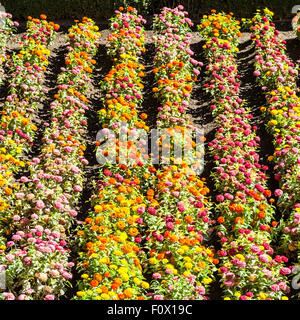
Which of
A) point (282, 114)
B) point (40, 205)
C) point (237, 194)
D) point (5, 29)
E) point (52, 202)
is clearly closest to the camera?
point (40, 205)

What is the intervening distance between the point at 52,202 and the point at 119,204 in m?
0.82

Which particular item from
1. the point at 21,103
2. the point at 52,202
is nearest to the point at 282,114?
the point at 52,202

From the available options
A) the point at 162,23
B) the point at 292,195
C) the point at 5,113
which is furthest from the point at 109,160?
the point at 162,23

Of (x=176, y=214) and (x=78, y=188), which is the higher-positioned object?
(x=78, y=188)

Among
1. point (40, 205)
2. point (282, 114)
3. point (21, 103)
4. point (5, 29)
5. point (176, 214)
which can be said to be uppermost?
point (5, 29)

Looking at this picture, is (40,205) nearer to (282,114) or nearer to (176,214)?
(176,214)

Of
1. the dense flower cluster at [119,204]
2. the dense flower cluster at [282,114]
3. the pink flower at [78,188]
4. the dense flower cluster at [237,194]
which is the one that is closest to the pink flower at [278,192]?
the dense flower cluster at [282,114]

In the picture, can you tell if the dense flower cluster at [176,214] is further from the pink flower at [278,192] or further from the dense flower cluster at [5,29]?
the dense flower cluster at [5,29]

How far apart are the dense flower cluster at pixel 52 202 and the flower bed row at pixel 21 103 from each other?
182 mm

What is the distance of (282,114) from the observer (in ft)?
30.5

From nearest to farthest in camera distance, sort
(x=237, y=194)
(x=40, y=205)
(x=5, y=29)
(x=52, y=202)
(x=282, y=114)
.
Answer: (x=40, y=205)
(x=52, y=202)
(x=237, y=194)
(x=282, y=114)
(x=5, y=29)

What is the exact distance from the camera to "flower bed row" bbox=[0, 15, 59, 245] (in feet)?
26.1

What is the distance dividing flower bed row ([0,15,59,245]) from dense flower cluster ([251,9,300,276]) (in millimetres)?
3432

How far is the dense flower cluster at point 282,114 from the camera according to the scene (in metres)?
7.67
